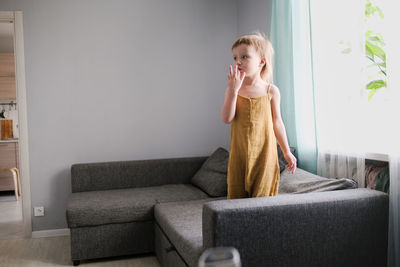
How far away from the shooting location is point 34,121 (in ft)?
11.4

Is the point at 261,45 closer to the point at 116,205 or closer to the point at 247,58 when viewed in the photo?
the point at 247,58

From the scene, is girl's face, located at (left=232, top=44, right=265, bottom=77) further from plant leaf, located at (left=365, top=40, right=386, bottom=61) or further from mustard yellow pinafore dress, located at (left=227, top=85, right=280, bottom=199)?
plant leaf, located at (left=365, top=40, right=386, bottom=61)

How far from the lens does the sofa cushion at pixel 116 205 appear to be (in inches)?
110

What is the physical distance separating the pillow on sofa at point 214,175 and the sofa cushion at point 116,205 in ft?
0.32

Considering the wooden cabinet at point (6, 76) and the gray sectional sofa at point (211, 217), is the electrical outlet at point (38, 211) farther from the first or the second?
the wooden cabinet at point (6, 76)

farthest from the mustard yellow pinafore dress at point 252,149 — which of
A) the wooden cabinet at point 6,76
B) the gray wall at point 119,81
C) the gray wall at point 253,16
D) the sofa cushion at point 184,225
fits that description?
the wooden cabinet at point 6,76

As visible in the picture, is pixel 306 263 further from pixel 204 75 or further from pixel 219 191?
pixel 204 75

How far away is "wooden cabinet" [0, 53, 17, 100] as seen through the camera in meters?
5.94

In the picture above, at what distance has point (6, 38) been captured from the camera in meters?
6.04

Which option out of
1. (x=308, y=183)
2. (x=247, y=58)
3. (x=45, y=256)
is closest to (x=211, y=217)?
(x=247, y=58)

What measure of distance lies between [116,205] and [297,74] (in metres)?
1.65

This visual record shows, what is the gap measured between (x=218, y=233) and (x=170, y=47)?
102 inches

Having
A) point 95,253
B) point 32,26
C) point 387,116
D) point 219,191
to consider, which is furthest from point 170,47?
point 387,116

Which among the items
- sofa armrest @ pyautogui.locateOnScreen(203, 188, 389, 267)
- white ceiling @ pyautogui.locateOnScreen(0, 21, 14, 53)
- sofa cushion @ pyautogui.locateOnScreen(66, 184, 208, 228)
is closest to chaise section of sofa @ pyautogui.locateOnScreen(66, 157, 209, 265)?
sofa cushion @ pyautogui.locateOnScreen(66, 184, 208, 228)
